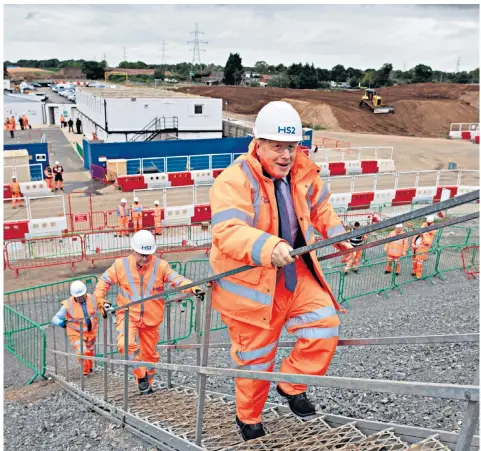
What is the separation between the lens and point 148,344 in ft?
20.7

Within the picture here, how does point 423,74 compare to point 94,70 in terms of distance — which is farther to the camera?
point 94,70

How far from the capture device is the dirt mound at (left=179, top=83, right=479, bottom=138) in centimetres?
4631

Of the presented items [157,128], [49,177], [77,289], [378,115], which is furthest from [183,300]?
[378,115]

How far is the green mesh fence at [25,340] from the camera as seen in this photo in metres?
7.96

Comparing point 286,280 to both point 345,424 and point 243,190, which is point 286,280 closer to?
point 243,190

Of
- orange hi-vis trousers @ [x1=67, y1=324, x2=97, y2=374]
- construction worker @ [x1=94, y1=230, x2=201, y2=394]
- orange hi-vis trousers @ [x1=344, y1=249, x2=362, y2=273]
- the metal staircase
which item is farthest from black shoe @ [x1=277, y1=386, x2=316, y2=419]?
the metal staircase

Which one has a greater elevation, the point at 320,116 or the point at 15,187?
the point at 320,116

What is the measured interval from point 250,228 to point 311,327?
0.87m

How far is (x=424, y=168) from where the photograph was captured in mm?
29000

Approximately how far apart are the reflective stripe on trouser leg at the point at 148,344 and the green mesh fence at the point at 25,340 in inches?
86.8

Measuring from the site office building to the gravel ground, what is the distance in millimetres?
20522

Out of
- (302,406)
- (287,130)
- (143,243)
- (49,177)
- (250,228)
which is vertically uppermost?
(287,130)

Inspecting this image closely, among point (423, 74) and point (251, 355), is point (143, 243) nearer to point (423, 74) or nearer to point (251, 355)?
point (251, 355)

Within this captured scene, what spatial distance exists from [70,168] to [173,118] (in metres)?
6.32
